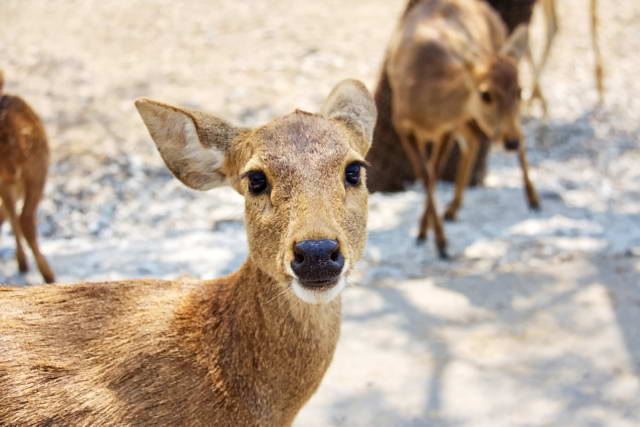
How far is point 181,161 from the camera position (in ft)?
10.9

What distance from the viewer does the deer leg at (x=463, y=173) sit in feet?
24.0

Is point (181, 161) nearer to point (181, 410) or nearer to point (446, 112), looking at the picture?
point (181, 410)

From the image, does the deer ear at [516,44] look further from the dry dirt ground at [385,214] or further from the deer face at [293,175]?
the deer face at [293,175]

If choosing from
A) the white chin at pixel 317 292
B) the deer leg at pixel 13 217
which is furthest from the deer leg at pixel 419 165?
the white chin at pixel 317 292

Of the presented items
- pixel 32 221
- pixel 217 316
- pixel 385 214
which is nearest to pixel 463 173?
pixel 385 214

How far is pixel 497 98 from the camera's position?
6.61 meters

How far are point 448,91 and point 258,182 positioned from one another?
13.5 ft

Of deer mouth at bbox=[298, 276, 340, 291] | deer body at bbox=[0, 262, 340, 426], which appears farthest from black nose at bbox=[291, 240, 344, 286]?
deer body at bbox=[0, 262, 340, 426]

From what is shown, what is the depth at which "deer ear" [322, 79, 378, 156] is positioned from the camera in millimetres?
3463

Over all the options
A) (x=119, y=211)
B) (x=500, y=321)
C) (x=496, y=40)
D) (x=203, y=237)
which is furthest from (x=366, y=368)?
(x=496, y=40)

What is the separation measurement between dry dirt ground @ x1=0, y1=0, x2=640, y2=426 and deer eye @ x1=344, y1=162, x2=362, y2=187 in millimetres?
1898

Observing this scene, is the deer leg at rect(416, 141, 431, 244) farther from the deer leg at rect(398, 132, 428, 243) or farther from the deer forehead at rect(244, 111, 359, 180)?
the deer forehead at rect(244, 111, 359, 180)

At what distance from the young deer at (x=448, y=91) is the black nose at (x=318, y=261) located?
160 inches

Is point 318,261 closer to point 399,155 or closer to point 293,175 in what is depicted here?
point 293,175
